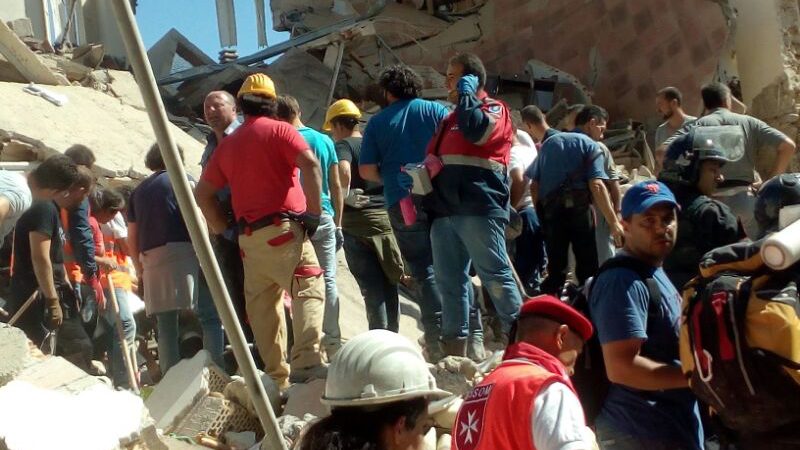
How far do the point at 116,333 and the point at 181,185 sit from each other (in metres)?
5.35

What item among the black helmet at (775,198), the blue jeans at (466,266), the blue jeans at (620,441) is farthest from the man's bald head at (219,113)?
the black helmet at (775,198)

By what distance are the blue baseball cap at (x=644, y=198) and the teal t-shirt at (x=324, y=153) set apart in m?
2.70

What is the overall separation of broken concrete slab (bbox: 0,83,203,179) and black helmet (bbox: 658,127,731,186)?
4.81 metres

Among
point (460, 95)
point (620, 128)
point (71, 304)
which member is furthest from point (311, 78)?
point (460, 95)

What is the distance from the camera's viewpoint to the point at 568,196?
7.20 meters

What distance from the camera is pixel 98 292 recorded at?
7.44 m

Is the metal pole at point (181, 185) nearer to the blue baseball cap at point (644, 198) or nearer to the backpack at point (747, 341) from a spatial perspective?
the backpack at point (747, 341)

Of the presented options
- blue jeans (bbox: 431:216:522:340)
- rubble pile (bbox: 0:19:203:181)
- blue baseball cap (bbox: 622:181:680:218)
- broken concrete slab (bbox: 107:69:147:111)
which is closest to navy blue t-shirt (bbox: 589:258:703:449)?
blue baseball cap (bbox: 622:181:680:218)

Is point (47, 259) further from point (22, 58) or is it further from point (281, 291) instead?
point (22, 58)

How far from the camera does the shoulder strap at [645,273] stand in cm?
420

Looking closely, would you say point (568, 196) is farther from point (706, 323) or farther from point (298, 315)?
point (706, 323)

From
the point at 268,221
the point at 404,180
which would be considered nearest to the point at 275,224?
the point at 268,221

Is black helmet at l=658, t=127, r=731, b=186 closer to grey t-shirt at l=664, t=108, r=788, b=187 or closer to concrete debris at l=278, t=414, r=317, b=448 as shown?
grey t-shirt at l=664, t=108, r=788, b=187

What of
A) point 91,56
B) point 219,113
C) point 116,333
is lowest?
point 116,333
